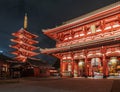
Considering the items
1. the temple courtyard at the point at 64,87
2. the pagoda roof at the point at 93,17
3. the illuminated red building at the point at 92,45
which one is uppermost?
the pagoda roof at the point at 93,17

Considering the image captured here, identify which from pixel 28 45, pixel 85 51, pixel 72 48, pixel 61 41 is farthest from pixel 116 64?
pixel 28 45

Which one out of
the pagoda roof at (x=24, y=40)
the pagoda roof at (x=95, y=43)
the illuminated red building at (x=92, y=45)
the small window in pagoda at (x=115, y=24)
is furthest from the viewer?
the pagoda roof at (x=24, y=40)

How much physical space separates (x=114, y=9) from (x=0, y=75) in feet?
61.5

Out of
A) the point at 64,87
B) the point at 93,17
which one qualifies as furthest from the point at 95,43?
the point at 64,87

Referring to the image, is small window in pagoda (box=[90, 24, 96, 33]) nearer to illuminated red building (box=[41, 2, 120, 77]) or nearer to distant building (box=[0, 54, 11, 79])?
illuminated red building (box=[41, 2, 120, 77])

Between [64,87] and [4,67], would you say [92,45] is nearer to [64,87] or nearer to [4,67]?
[64,87]

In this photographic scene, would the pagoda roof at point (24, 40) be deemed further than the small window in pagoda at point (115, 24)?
Yes

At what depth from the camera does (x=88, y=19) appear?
72.8 feet

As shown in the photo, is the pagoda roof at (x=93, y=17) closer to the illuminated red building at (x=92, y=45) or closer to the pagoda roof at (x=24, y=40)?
the illuminated red building at (x=92, y=45)

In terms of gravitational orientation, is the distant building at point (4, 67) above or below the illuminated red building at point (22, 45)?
below

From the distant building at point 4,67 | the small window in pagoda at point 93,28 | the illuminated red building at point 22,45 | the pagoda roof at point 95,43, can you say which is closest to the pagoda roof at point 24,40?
the illuminated red building at point 22,45

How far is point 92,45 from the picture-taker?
19844mm

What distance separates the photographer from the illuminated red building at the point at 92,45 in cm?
1944

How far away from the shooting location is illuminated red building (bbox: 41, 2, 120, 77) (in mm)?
19439
